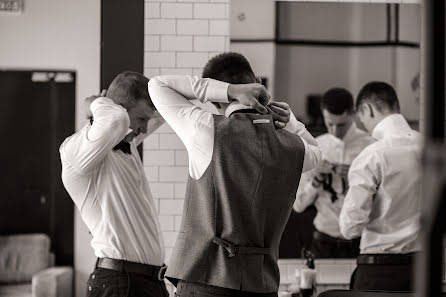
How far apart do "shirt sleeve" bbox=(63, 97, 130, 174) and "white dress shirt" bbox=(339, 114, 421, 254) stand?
1372 millimetres

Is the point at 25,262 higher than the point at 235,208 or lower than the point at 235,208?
lower

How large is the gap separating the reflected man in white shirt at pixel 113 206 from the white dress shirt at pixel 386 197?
116cm

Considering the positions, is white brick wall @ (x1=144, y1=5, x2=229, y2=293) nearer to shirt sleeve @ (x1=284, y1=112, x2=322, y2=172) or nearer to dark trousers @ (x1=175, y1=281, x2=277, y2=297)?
shirt sleeve @ (x1=284, y1=112, x2=322, y2=172)

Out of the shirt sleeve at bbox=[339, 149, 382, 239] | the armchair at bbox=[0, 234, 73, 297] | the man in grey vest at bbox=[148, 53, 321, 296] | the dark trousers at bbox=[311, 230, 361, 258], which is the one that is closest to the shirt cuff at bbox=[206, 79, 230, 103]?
the man in grey vest at bbox=[148, 53, 321, 296]

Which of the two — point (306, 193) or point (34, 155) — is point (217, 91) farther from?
point (34, 155)

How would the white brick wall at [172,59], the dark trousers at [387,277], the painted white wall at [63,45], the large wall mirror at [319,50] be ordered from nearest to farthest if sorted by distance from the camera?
the dark trousers at [387,277]
the white brick wall at [172,59]
the large wall mirror at [319,50]
the painted white wall at [63,45]

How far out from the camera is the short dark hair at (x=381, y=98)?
13.9 ft

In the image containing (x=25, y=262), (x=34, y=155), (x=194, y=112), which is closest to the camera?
(x=194, y=112)

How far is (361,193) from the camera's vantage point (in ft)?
13.0

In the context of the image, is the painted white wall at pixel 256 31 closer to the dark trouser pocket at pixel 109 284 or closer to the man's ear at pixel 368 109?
the man's ear at pixel 368 109

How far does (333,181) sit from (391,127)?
0.89 m

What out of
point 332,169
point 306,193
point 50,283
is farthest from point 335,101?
point 50,283

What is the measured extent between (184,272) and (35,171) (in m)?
5.23

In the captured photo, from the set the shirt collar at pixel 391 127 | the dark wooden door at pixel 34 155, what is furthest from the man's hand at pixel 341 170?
the dark wooden door at pixel 34 155
